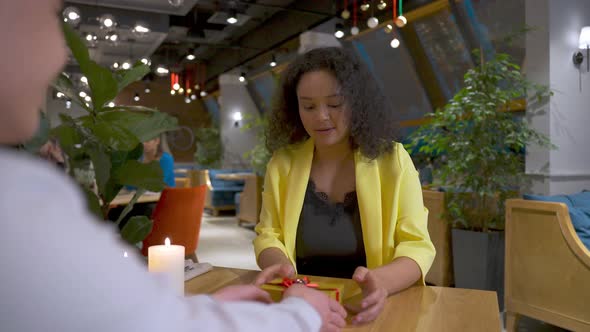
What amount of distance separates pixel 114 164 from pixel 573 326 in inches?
106

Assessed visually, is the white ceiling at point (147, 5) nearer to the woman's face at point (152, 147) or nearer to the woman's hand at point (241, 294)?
the woman's face at point (152, 147)

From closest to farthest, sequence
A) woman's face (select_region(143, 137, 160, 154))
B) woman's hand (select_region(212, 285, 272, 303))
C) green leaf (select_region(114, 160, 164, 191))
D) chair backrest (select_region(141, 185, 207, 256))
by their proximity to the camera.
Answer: woman's hand (select_region(212, 285, 272, 303)), green leaf (select_region(114, 160, 164, 191)), chair backrest (select_region(141, 185, 207, 256)), woman's face (select_region(143, 137, 160, 154))

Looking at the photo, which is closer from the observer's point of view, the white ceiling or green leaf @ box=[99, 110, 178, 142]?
green leaf @ box=[99, 110, 178, 142]

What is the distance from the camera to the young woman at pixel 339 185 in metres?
1.44

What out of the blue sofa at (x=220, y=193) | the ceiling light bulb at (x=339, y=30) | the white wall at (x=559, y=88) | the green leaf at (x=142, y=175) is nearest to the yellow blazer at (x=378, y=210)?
the green leaf at (x=142, y=175)

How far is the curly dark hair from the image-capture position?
1.54 meters

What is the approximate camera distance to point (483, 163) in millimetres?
3660

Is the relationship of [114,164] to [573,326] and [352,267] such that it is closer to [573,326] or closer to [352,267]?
[352,267]

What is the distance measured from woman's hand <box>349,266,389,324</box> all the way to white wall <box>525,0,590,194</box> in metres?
3.67

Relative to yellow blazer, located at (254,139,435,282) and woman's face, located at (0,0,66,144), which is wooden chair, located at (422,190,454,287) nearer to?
yellow blazer, located at (254,139,435,282)

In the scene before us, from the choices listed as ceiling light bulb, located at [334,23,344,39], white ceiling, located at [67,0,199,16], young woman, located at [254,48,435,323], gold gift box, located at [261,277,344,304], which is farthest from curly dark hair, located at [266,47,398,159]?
white ceiling, located at [67,0,199,16]

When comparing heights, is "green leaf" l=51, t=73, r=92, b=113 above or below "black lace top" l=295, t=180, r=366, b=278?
above

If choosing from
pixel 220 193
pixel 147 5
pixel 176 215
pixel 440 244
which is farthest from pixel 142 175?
pixel 220 193

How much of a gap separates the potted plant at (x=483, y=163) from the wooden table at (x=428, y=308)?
2.62 m
